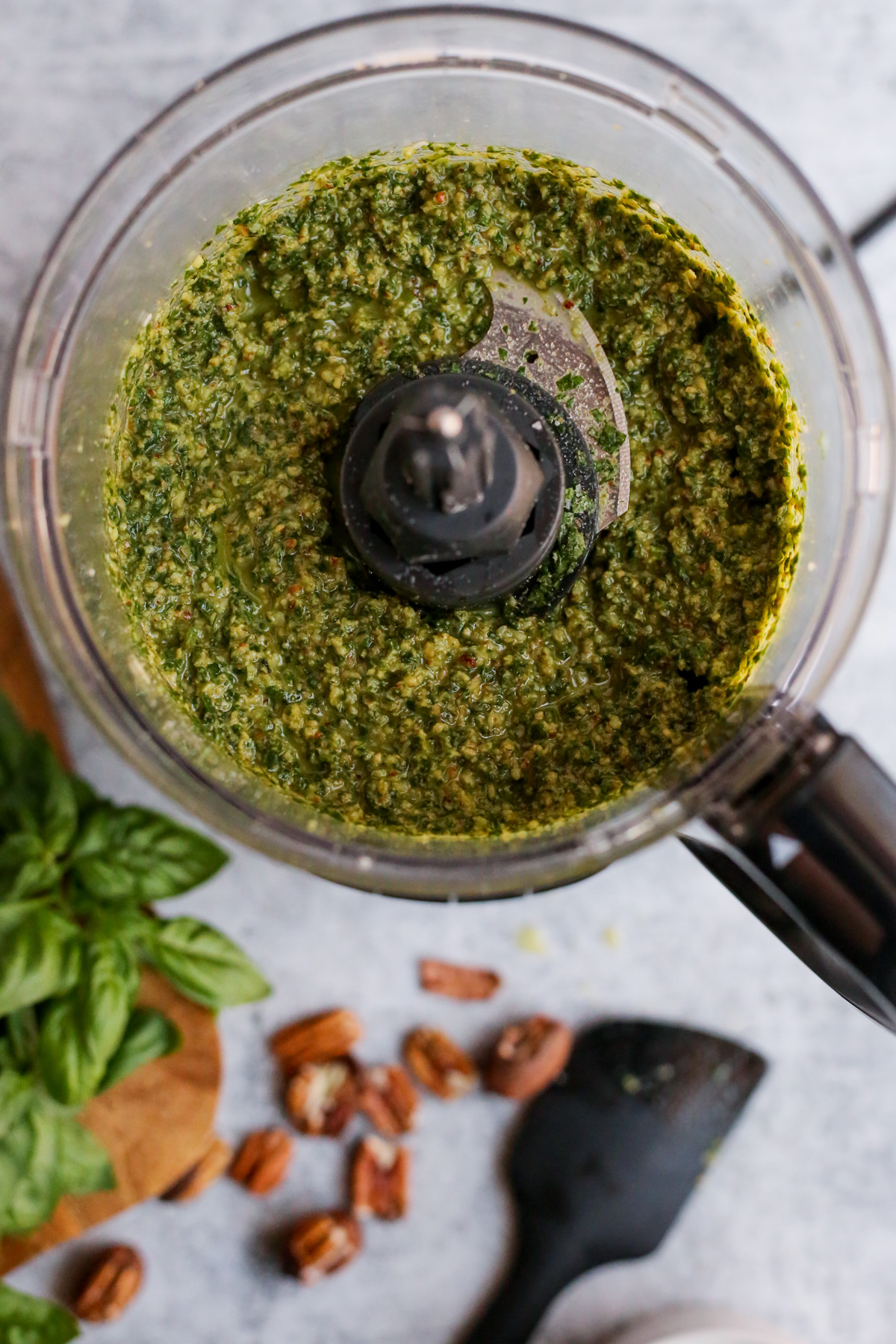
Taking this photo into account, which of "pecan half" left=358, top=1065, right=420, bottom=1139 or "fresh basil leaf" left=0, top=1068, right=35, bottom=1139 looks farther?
"pecan half" left=358, top=1065, right=420, bottom=1139

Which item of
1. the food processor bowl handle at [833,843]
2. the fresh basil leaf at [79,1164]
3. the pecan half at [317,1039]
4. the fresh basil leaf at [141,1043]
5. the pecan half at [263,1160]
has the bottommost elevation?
the food processor bowl handle at [833,843]

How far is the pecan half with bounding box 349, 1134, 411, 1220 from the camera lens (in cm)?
145

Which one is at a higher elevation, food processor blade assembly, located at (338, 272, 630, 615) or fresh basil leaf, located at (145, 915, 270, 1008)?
food processor blade assembly, located at (338, 272, 630, 615)

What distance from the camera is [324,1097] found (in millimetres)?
1449

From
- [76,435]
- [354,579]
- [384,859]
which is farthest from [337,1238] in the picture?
[76,435]

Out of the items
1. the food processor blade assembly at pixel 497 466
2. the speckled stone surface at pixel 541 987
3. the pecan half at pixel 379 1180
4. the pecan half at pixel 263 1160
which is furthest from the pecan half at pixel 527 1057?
the food processor blade assembly at pixel 497 466

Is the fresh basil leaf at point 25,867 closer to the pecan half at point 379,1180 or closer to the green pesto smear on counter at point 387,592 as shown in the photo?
the green pesto smear on counter at point 387,592

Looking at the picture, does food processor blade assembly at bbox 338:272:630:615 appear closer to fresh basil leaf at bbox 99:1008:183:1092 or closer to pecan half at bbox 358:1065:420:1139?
fresh basil leaf at bbox 99:1008:183:1092

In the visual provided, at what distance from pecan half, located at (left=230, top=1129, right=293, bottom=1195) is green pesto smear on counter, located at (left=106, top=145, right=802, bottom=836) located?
1.94 feet

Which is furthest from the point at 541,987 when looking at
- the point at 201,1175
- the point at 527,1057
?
the point at 201,1175

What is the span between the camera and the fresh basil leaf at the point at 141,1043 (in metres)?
1.24

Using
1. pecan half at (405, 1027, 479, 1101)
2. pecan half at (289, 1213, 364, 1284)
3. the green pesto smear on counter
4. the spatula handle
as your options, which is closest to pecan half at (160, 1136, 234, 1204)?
pecan half at (289, 1213, 364, 1284)

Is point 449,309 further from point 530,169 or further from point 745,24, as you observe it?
point 745,24

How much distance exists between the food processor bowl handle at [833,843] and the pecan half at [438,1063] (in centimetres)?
70
